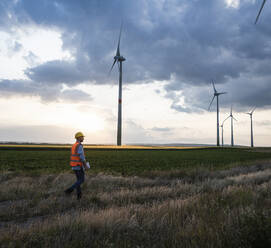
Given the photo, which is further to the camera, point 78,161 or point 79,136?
point 79,136

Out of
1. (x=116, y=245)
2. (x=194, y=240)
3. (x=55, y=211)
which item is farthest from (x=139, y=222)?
(x=55, y=211)

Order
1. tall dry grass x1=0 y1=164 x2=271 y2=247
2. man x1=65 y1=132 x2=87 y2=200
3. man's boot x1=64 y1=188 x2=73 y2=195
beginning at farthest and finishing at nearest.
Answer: man's boot x1=64 y1=188 x2=73 y2=195 < man x1=65 y1=132 x2=87 y2=200 < tall dry grass x1=0 y1=164 x2=271 y2=247

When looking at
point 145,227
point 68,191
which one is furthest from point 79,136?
point 145,227

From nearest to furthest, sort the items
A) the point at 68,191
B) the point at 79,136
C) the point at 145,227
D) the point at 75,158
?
1. the point at 145,227
2. the point at 75,158
3. the point at 79,136
4. the point at 68,191

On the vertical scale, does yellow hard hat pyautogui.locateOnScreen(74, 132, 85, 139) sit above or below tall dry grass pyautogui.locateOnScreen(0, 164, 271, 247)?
above

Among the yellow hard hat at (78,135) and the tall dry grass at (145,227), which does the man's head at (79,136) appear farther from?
the tall dry grass at (145,227)

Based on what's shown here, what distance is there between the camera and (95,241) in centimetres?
475

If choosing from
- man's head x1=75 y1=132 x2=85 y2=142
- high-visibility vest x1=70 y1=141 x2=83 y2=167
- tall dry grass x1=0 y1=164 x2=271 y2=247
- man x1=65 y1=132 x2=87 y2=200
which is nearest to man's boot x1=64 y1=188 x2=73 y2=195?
man x1=65 y1=132 x2=87 y2=200

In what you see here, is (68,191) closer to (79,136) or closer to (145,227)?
(79,136)

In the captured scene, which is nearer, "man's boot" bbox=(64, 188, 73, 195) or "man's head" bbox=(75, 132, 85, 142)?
"man's head" bbox=(75, 132, 85, 142)

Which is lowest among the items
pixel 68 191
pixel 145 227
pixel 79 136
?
pixel 68 191

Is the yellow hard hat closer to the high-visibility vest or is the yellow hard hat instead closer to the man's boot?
the high-visibility vest

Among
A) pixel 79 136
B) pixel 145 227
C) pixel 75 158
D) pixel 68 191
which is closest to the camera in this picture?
pixel 145 227

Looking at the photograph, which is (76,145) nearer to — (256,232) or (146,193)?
(146,193)
